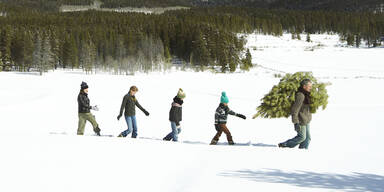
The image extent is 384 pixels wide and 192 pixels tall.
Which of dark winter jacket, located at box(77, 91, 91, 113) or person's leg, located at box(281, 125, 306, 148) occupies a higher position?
dark winter jacket, located at box(77, 91, 91, 113)

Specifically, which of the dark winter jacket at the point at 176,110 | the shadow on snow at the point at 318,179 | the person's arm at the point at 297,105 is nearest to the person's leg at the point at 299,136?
the person's arm at the point at 297,105

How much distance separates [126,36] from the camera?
86.8 meters

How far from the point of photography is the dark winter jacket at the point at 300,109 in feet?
33.8

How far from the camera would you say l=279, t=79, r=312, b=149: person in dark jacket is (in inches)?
407

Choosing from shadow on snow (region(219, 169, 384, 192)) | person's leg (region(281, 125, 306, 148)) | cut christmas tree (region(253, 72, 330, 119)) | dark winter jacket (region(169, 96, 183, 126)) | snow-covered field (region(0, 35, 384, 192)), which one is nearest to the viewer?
shadow on snow (region(219, 169, 384, 192))

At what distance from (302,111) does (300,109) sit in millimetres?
83

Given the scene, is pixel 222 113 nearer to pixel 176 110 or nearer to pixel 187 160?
pixel 176 110

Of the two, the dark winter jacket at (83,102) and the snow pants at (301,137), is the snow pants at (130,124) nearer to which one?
the dark winter jacket at (83,102)

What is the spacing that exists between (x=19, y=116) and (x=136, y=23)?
90462mm

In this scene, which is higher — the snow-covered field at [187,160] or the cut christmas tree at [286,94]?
the cut christmas tree at [286,94]

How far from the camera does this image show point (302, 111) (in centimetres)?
1060

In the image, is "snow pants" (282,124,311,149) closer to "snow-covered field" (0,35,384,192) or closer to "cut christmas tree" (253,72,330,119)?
"snow-covered field" (0,35,384,192)

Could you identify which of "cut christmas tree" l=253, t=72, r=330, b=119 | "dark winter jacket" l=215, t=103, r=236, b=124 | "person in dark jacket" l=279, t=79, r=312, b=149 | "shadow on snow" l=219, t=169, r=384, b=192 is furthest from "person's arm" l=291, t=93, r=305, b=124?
"cut christmas tree" l=253, t=72, r=330, b=119

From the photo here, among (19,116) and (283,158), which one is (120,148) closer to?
(283,158)
